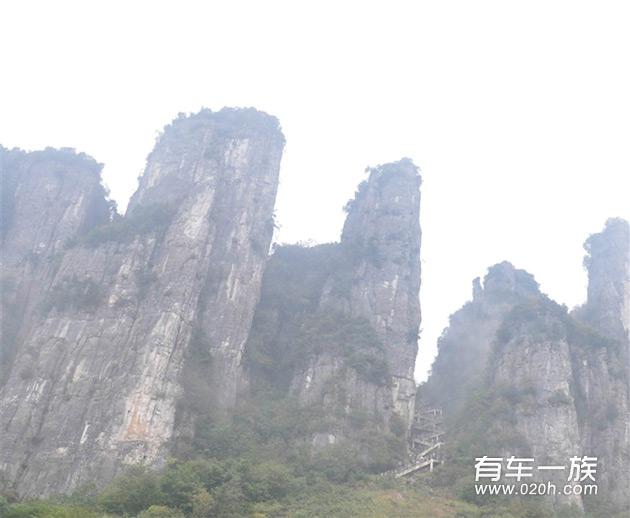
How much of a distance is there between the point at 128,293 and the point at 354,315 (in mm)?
16454

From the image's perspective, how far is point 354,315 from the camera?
183 feet

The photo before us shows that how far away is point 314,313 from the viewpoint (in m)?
56.9

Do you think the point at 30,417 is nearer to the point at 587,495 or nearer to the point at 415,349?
the point at 415,349

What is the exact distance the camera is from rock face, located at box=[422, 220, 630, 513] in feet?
145

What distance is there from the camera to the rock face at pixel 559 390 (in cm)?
4406

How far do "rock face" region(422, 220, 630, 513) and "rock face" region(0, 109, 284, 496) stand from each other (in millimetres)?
16461

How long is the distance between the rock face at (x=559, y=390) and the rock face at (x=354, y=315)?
19.6 ft

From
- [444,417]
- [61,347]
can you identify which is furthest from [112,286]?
[444,417]

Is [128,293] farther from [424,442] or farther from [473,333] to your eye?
[473,333]

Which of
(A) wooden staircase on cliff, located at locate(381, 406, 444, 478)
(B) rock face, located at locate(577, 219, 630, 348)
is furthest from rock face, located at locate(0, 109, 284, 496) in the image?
(B) rock face, located at locate(577, 219, 630, 348)

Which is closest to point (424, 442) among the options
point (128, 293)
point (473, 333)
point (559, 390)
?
point (559, 390)

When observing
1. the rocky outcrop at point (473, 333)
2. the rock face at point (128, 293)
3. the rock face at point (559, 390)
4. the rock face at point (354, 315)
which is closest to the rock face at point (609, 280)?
the rock face at point (559, 390)

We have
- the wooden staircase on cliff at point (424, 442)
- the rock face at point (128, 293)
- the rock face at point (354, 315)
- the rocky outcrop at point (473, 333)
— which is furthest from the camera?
the rocky outcrop at point (473, 333)

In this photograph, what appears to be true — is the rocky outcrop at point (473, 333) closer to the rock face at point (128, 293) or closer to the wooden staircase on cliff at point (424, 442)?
the wooden staircase on cliff at point (424, 442)
